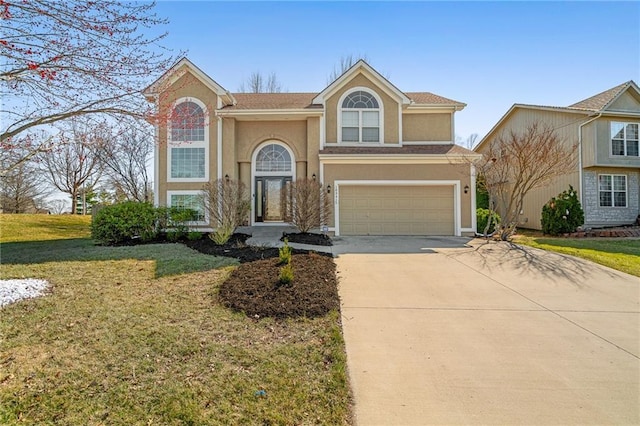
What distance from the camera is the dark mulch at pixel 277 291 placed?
5.13 m

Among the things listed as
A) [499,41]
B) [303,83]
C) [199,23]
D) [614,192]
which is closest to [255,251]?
[199,23]

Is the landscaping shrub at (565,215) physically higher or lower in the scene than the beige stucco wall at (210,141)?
lower

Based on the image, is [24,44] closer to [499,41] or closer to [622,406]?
[622,406]

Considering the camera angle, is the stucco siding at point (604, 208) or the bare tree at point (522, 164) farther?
the stucco siding at point (604, 208)

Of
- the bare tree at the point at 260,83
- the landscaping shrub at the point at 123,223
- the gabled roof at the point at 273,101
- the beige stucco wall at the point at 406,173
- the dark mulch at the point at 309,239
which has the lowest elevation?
the dark mulch at the point at 309,239

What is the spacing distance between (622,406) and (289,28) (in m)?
10.5

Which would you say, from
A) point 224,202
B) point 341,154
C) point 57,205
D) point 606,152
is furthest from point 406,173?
point 57,205

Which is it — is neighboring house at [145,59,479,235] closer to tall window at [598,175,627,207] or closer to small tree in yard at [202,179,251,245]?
small tree in yard at [202,179,251,245]

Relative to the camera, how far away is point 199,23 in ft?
24.7

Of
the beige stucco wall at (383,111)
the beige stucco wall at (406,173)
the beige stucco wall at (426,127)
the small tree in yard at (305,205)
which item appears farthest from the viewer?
the beige stucco wall at (426,127)

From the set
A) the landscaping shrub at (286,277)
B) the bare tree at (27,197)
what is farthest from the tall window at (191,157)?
the bare tree at (27,197)

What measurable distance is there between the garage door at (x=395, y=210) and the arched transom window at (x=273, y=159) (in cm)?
346

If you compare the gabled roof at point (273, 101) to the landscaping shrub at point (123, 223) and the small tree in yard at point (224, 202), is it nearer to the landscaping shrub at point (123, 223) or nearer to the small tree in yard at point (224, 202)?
the small tree in yard at point (224, 202)

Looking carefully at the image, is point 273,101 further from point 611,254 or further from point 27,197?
point 27,197
